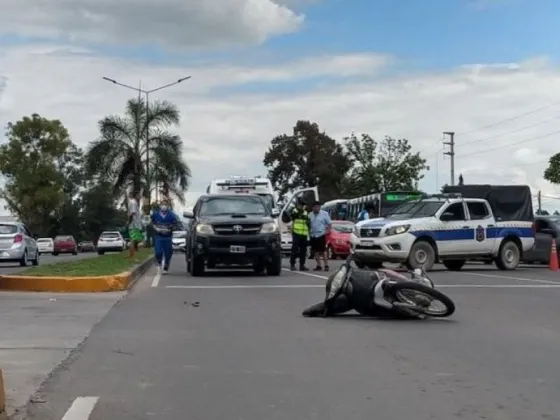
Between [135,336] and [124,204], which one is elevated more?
[124,204]

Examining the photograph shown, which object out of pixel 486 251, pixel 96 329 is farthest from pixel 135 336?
pixel 486 251

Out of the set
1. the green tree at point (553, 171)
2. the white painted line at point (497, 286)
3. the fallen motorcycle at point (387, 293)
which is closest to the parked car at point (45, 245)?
the green tree at point (553, 171)

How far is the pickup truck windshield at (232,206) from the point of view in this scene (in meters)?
22.0

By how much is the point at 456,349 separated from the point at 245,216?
12.1 m

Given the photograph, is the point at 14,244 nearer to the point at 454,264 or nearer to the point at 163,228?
the point at 163,228

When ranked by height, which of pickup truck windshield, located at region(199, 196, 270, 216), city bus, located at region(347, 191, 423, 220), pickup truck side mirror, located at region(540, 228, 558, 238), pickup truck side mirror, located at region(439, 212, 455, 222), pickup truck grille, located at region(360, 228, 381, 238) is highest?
city bus, located at region(347, 191, 423, 220)

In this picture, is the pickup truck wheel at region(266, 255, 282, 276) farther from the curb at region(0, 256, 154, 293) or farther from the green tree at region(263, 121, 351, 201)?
the green tree at region(263, 121, 351, 201)

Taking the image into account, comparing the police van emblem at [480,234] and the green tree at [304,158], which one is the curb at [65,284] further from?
the green tree at [304,158]

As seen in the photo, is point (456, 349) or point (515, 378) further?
point (456, 349)

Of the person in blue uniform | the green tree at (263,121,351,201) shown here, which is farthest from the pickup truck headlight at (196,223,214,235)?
the green tree at (263,121,351,201)

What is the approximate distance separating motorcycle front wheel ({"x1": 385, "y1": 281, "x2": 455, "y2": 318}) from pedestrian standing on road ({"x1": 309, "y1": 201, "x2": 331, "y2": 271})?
37.1 ft

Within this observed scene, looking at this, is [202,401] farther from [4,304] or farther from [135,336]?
[4,304]

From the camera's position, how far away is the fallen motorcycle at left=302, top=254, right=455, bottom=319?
11.9 meters

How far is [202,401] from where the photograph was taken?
7234 millimetres
